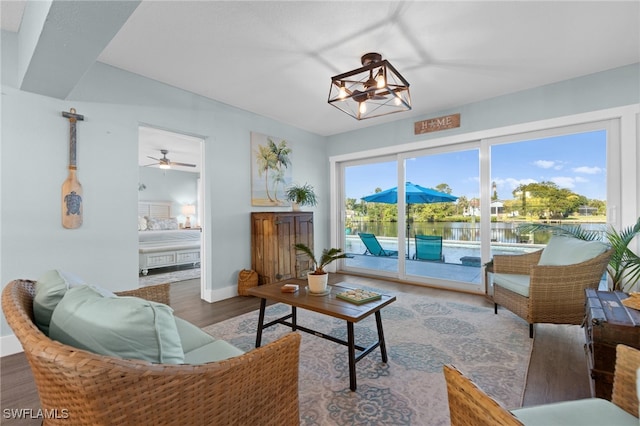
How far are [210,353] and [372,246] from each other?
4.14m

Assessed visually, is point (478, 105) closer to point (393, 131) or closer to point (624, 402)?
point (393, 131)

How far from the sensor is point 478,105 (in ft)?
13.0

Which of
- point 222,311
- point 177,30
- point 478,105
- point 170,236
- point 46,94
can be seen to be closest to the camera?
point 177,30

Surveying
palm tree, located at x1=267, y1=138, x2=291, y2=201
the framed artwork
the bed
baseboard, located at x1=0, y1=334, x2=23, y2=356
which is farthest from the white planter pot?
the bed

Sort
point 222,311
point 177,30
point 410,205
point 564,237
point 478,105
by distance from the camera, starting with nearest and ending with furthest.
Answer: point 177,30 → point 564,237 → point 222,311 → point 478,105 → point 410,205

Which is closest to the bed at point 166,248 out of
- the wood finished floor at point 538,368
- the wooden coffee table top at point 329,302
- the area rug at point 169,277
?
the area rug at point 169,277

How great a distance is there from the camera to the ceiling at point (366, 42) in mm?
2139

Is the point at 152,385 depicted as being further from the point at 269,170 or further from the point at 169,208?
the point at 169,208

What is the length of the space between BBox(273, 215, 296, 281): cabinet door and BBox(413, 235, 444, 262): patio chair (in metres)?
2.05

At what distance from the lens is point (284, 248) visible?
416cm

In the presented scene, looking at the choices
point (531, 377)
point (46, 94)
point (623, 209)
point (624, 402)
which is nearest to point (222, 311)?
point (46, 94)

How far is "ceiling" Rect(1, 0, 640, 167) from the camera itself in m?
2.14

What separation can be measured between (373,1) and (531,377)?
112 inches

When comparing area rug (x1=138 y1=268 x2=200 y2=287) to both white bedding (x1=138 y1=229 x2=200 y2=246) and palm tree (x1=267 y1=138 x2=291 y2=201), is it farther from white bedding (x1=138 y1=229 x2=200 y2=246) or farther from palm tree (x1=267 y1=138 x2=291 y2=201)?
palm tree (x1=267 y1=138 x2=291 y2=201)
